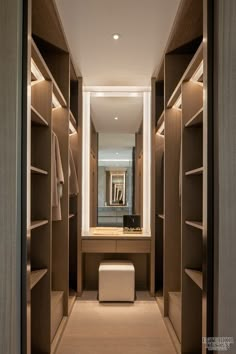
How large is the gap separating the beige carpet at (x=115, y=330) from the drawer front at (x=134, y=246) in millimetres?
588

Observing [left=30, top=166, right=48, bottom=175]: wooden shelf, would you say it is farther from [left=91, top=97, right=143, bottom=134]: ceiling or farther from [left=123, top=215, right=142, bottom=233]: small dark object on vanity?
[left=91, top=97, right=143, bottom=134]: ceiling

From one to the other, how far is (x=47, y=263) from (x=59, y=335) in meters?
0.77

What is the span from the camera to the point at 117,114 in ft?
16.0

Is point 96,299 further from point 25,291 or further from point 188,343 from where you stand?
point 25,291

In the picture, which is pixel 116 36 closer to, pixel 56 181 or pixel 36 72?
pixel 36 72

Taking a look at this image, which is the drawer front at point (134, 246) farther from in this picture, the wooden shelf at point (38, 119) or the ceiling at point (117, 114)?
the wooden shelf at point (38, 119)

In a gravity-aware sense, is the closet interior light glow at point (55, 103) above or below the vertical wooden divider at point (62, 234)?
above

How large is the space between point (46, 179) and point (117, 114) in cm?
257

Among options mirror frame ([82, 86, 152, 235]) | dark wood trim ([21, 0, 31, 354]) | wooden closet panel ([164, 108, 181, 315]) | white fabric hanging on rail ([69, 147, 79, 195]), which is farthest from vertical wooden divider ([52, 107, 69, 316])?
dark wood trim ([21, 0, 31, 354])

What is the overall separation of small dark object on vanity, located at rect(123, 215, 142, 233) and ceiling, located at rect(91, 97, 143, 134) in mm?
1242

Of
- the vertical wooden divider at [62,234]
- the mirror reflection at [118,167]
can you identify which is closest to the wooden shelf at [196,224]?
the vertical wooden divider at [62,234]

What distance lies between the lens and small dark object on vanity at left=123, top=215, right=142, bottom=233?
441 centimetres

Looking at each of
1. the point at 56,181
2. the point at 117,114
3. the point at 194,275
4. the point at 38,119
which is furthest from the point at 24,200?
the point at 117,114

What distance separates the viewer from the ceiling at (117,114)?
468 centimetres
